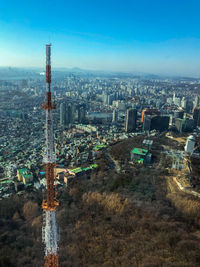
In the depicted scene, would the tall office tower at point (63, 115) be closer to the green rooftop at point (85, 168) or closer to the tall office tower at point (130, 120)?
the tall office tower at point (130, 120)

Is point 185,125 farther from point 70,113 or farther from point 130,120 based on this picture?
point 70,113

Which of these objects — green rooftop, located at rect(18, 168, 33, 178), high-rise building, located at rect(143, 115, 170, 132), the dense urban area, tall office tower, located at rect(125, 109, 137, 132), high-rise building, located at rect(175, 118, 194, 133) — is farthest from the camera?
high-rise building, located at rect(143, 115, 170, 132)

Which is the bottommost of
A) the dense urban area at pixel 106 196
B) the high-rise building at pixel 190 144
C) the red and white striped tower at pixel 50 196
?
the dense urban area at pixel 106 196

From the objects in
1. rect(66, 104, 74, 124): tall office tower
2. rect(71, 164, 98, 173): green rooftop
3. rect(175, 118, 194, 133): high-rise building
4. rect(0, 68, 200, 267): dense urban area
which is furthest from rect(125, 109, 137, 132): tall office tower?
rect(71, 164, 98, 173): green rooftop

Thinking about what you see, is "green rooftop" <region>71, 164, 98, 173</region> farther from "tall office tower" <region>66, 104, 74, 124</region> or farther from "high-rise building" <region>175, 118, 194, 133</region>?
"high-rise building" <region>175, 118, 194, 133</region>

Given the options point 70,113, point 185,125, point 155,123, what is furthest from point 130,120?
point 70,113

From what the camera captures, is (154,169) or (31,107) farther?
(31,107)

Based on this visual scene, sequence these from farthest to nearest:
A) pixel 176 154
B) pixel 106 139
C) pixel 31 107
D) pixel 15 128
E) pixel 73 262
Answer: pixel 31 107, pixel 15 128, pixel 106 139, pixel 176 154, pixel 73 262

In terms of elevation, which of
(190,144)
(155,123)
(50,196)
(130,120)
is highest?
(50,196)

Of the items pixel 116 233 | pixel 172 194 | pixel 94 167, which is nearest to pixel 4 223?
pixel 116 233

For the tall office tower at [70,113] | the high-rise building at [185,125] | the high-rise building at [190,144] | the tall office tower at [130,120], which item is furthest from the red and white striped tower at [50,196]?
the high-rise building at [185,125]

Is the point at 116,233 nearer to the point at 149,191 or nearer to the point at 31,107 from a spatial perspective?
the point at 149,191
